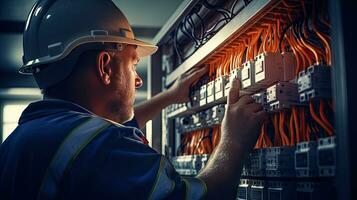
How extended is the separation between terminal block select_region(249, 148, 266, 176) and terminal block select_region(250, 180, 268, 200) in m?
0.04

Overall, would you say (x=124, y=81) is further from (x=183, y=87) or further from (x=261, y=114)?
(x=183, y=87)

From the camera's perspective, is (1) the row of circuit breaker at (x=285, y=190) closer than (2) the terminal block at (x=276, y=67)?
Yes

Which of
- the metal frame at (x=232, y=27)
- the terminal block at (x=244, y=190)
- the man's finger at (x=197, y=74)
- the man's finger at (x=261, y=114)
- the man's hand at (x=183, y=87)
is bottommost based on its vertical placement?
the terminal block at (x=244, y=190)

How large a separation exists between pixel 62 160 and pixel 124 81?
1.44 ft

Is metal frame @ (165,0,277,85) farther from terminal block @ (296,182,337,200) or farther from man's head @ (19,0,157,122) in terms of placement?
terminal block @ (296,182,337,200)

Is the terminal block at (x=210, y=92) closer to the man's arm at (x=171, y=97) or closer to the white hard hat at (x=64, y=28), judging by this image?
the man's arm at (x=171, y=97)

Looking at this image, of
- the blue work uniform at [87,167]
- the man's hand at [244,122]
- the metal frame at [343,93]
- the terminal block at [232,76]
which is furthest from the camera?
the terminal block at [232,76]

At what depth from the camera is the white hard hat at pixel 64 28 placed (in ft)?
4.85

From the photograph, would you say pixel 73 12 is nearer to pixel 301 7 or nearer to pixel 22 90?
pixel 301 7

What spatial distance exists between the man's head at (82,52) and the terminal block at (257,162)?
447 mm

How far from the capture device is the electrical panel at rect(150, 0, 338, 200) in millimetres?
1215

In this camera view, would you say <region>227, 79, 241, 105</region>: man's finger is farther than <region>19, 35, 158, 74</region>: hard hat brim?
Yes

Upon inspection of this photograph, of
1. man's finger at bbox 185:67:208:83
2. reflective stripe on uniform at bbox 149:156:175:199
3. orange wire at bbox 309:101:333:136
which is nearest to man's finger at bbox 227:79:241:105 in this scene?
orange wire at bbox 309:101:333:136

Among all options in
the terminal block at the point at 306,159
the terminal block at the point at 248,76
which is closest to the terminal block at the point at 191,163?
the terminal block at the point at 248,76
